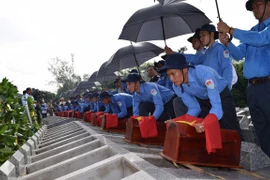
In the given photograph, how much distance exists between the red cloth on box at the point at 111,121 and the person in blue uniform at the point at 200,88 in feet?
12.2

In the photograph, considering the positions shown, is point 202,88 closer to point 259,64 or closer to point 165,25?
point 259,64

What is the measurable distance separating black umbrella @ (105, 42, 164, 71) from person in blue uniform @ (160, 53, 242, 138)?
520cm

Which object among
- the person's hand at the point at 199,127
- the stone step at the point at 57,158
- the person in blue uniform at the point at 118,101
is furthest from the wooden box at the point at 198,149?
the person in blue uniform at the point at 118,101

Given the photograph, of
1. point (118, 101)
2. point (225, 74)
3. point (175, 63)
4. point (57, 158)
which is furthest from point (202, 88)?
point (118, 101)

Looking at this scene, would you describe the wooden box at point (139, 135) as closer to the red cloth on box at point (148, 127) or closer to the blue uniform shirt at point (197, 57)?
the red cloth on box at point (148, 127)

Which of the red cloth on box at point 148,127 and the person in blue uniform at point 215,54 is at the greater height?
the person in blue uniform at point 215,54

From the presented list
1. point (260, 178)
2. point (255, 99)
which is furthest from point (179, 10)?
point (260, 178)

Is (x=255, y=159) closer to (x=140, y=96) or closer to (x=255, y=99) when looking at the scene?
(x=255, y=99)

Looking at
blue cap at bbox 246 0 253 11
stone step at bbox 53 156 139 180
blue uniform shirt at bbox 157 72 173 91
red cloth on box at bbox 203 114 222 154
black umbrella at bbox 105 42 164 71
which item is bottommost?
stone step at bbox 53 156 139 180

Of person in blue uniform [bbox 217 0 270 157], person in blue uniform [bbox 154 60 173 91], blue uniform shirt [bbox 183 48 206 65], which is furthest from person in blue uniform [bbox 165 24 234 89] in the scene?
person in blue uniform [bbox 154 60 173 91]

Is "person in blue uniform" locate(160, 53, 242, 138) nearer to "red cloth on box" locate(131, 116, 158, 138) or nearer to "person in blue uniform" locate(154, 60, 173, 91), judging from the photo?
"red cloth on box" locate(131, 116, 158, 138)

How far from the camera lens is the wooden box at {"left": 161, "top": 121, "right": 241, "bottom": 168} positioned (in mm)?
3041

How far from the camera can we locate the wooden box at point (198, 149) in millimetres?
3041

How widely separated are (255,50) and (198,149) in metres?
1.17
